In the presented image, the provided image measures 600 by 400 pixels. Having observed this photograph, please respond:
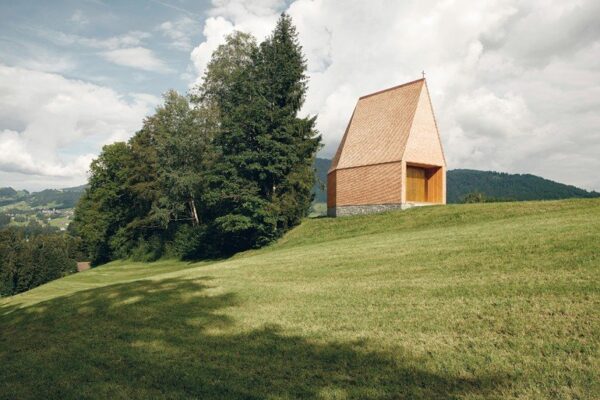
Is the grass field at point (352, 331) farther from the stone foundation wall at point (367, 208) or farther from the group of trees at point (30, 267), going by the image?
the group of trees at point (30, 267)

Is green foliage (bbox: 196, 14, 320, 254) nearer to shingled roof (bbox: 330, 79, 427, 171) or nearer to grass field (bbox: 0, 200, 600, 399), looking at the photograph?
shingled roof (bbox: 330, 79, 427, 171)

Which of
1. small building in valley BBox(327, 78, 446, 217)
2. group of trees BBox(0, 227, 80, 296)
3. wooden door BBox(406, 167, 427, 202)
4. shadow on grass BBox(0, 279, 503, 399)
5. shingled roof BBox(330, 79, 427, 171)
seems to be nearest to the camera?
shadow on grass BBox(0, 279, 503, 399)

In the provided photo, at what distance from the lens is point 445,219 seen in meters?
23.8

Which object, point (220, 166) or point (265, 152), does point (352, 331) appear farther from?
point (220, 166)

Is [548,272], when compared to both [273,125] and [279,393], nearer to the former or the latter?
[279,393]

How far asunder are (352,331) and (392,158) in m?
25.0

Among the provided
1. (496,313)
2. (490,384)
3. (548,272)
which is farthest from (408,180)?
(490,384)

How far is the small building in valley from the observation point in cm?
3108

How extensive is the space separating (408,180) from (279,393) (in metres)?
29.2

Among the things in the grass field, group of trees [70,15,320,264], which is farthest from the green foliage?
the grass field

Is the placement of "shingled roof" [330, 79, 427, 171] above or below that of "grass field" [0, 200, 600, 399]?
above

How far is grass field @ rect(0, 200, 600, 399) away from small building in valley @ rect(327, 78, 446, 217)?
1702cm

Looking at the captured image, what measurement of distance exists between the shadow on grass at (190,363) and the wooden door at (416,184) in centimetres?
2495

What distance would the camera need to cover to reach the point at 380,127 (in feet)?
110
